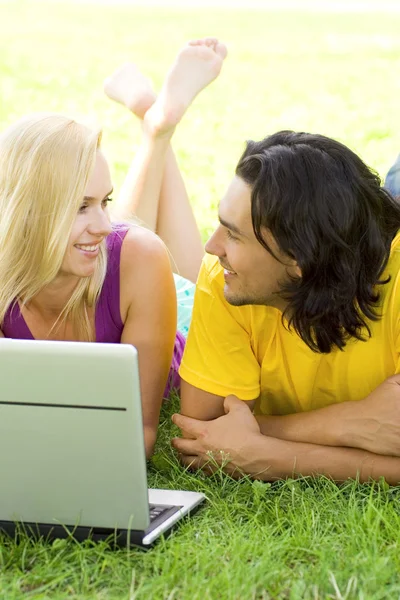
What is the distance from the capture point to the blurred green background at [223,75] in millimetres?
7266

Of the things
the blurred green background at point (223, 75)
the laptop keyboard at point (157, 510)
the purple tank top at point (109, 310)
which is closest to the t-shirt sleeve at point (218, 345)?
the purple tank top at point (109, 310)

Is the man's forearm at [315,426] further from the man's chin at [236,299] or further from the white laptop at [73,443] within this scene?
the white laptop at [73,443]

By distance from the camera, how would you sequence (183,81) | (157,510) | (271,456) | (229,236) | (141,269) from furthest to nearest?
(183,81) → (141,269) → (271,456) → (229,236) → (157,510)

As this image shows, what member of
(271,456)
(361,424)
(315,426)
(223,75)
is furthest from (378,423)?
(223,75)

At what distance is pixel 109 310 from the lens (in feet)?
10.3

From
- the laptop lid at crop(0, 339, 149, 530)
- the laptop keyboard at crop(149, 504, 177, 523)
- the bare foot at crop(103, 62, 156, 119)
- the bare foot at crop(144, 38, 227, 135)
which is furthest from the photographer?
the bare foot at crop(103, 62, 156, 119)

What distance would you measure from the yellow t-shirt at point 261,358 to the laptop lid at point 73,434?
692mm

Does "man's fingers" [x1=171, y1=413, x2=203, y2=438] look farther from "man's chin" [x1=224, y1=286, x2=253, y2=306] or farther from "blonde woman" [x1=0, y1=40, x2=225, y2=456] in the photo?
"man's chin" [x1=224, y1=286, x2=253, y2=306]

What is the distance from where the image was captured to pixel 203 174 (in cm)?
651

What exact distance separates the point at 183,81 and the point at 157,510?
214 cm

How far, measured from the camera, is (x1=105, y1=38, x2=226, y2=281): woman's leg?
409 cm

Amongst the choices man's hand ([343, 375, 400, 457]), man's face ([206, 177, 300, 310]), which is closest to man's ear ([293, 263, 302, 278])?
man's face ([206, 177, 300, 310])

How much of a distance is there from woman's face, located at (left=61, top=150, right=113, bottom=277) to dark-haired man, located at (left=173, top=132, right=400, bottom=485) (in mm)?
334

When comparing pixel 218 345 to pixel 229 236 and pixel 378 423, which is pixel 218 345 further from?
pixel 378 423
